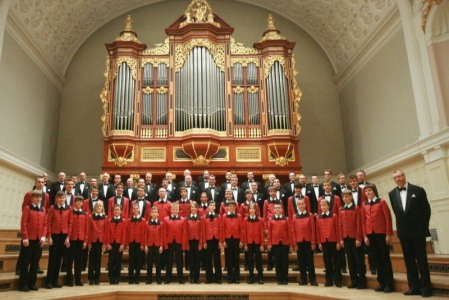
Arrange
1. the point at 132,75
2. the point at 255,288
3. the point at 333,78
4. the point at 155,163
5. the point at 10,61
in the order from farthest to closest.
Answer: the point at 333,78, the point at 132,75, the point at 155,163, the point at 10,61, the point at 255,288

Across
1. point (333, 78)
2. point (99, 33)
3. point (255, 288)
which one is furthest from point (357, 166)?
point (99, 33)

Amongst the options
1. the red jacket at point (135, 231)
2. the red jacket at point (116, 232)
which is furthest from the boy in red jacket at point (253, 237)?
the red jacket at point (116, 232)

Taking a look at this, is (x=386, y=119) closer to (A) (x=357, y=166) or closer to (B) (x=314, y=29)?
(A) (x=357, y=166)

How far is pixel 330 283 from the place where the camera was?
5.16m

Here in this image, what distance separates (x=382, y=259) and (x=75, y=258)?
3984 mm

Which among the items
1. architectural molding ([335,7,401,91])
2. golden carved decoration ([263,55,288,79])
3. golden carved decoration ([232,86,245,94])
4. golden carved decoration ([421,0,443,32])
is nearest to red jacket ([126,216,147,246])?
golden carved decoration ([232,86,245,94])

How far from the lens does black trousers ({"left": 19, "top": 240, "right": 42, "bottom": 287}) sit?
186 inches

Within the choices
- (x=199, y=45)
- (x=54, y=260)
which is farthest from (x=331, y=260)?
(x=199, y=45)

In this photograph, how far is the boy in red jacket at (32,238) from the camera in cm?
473

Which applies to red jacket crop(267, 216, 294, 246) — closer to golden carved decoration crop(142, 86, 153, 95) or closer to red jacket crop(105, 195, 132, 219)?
red jacket crop(105, 195, 132, 219)

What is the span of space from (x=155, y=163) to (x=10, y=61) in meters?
3.41

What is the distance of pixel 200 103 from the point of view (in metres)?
8.38

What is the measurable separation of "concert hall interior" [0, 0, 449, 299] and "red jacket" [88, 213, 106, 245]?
1.84m

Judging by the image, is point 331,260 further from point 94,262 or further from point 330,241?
point 94,262
